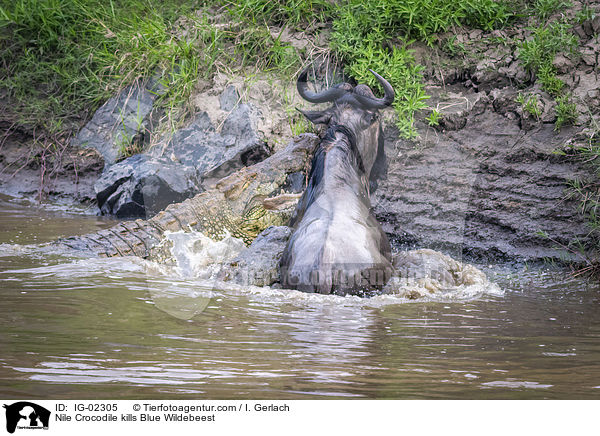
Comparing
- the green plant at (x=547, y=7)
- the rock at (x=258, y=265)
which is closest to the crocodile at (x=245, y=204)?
the rock at (x=258, y=265)

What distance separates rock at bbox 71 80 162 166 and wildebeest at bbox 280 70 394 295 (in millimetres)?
2958

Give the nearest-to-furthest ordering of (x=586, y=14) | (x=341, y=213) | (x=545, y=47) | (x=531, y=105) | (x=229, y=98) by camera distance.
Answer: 1. (x=341, y=213)
2. (x=531, y=105)
3. (x=545, y=47)
4. (x=586, y=14)
5. (x=229, y=98)

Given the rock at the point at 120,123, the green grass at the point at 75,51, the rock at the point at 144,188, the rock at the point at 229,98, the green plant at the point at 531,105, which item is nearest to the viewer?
the green plant at the point at 531,105

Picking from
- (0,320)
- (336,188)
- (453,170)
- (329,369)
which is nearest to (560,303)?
(336,188)

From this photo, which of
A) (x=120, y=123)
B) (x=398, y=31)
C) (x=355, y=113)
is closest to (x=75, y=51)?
(x=120, y=123)

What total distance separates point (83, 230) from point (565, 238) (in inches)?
175

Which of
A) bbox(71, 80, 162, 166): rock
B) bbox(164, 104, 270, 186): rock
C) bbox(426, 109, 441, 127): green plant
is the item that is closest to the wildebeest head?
bbox(426, 109, 441, 127): green plant

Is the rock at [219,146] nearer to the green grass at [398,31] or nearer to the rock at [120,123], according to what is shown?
the rock at [120,123]

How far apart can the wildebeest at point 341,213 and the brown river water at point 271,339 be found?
8.4 inches

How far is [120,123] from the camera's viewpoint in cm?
840

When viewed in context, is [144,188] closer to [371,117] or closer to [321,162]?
[321,162]

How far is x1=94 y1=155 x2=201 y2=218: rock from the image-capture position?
7141mm

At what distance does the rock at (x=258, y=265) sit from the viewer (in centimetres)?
450
